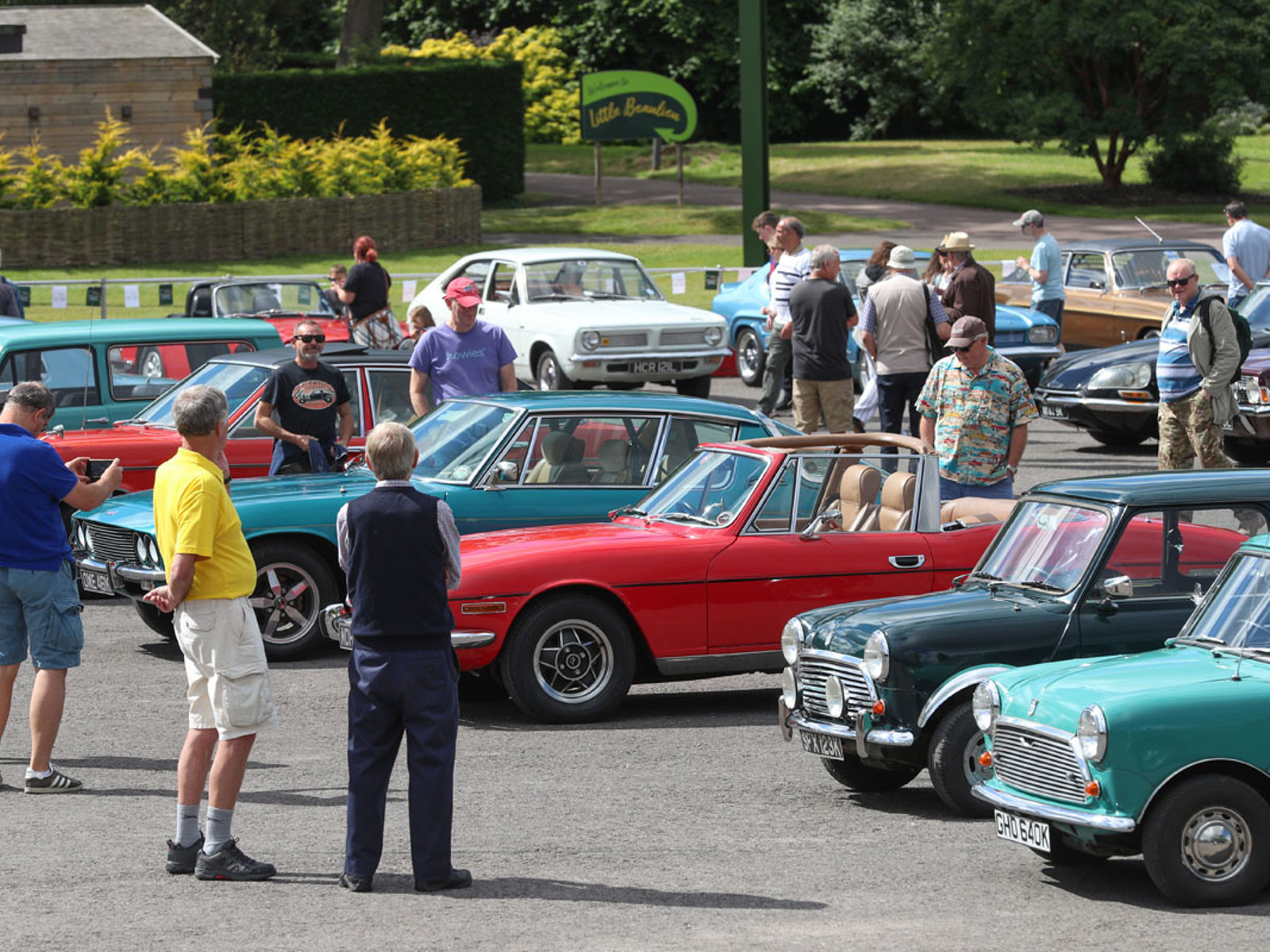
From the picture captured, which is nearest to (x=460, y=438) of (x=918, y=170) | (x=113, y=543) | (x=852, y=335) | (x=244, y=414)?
(x=113, y=543)

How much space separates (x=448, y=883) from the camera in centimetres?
675

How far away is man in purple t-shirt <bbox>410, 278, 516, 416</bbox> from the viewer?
43.0ft

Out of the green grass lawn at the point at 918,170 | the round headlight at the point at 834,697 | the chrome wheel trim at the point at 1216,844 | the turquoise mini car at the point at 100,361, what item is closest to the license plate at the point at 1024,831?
the chrome wheel trim at the point at 1216,844

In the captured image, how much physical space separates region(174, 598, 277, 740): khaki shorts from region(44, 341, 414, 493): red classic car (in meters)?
6.08

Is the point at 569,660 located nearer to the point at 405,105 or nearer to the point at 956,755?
the point at 956,755

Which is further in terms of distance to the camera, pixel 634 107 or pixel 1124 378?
pixel 634 107

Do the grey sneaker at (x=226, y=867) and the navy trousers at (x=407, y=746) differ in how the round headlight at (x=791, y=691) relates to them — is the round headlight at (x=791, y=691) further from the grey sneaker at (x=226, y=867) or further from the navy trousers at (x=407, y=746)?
the grey sneaker at (x=226, y=867)

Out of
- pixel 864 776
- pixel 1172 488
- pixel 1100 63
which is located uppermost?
pixel 1100 63

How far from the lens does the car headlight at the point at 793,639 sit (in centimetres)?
830

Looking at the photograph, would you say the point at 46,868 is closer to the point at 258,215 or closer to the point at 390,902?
the point at 390,902

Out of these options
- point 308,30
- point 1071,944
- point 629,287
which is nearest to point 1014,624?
point 1071,944

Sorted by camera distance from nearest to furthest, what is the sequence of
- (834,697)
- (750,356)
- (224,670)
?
1. (224,670)
2. (834,697)
3. (750,356)

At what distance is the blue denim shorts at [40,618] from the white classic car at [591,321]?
39.7 feet

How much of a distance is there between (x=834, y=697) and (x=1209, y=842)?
1.89m
